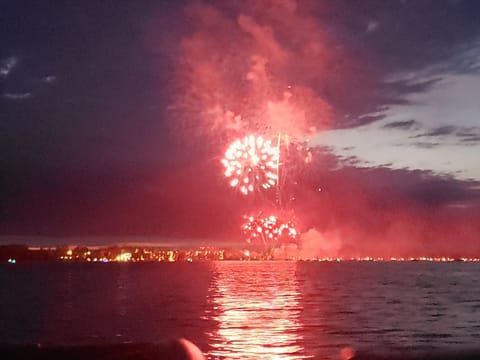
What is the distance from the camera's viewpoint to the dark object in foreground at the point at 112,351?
20994 mm

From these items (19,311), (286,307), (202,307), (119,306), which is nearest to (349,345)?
(286,307)

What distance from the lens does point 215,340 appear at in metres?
38.9

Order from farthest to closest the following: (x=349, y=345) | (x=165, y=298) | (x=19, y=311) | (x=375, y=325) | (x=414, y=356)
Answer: (x=165, y=298) < (x=19, y=311) < (x=375, y=325) < (x=349, y=345) < (x=414, y=356)

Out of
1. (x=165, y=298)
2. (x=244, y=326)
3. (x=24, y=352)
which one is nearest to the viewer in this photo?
(x=24, y=352)

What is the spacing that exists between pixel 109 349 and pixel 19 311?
49.9 metres

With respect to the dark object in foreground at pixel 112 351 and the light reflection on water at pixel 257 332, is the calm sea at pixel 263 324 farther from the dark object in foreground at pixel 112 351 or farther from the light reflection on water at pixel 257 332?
the dark object in foreground at pixel 112 351

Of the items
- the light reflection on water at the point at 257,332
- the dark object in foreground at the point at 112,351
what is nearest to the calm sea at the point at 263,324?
the light reflection on water at the point at 257,332

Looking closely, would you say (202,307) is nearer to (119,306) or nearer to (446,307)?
(119,306)

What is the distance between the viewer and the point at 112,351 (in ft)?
79.9

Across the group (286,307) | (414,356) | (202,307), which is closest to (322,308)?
(286,307)

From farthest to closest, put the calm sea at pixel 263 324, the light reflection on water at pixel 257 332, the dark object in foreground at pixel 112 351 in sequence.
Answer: the calm sea at pixel 263 324 < the light reflection on water at pixel 257 332 < the dark object in foreground at pixel 112 351

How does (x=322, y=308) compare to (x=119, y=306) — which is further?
(x=119, y=306)

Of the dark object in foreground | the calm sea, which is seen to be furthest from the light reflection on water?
the dark object in foreground

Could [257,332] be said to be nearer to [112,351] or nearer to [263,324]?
[263,324]
